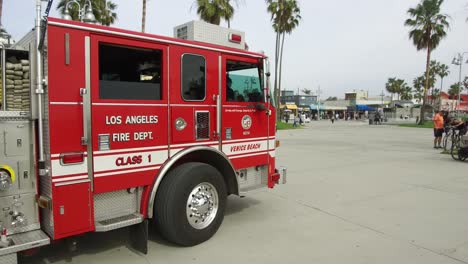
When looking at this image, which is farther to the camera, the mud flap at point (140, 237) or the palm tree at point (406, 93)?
the palm tree at point (406, 93)

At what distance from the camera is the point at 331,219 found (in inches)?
215

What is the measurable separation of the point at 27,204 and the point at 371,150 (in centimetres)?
1325

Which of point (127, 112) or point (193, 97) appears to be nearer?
point (127, 112)

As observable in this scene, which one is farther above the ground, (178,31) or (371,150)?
(178,31)

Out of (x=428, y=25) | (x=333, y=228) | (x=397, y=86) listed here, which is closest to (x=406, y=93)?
(x=397, y=86)

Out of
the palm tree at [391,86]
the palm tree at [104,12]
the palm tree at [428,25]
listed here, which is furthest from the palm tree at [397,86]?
the palm tree at [104,12]

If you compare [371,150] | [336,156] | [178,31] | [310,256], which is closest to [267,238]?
[310,256]

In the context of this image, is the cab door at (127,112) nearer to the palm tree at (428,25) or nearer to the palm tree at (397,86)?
the palm tree at (428,25)

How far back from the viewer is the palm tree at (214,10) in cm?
2619

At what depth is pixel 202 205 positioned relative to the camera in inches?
174

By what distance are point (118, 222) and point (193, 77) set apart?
192 cm

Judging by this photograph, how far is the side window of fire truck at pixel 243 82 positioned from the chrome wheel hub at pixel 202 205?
50.5 inches

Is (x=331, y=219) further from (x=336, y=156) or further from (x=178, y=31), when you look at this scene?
(x=336, y=156)

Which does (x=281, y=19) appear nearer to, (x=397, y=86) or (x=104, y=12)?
(x=104, y=12)
